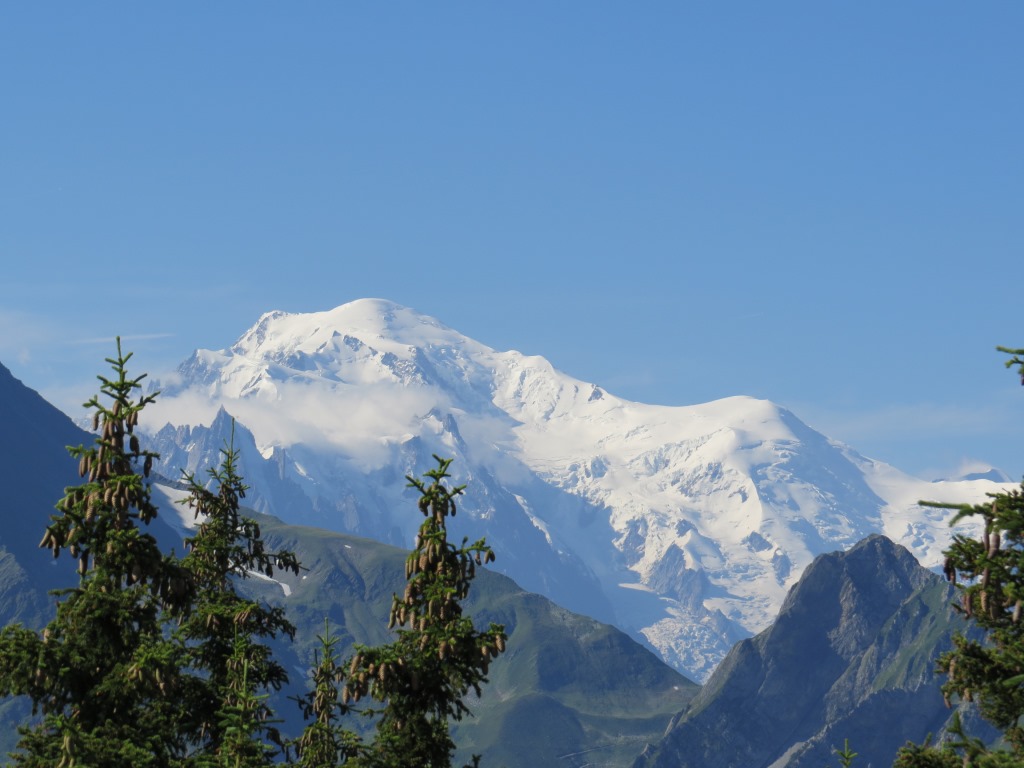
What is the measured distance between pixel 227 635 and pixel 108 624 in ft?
33.0

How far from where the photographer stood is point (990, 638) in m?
36.0

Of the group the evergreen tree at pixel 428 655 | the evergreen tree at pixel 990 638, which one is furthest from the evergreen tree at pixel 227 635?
the evergreen tree at pixel 990 638

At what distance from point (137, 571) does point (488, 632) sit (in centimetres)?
805

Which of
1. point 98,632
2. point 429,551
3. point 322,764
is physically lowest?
point 322,764

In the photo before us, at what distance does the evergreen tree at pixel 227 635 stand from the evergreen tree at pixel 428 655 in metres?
2.63

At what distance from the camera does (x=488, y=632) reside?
118 feet

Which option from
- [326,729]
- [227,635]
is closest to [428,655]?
[326,729]

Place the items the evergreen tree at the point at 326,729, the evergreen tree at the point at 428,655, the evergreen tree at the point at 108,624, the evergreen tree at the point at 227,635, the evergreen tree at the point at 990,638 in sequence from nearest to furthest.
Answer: the evergreen tree at the point at 990,638 < the evergreen tree at the point at 108,624 < the evergreen tree at the point at 227,635 < the evergreen tree at the point at 428,655 < the evergreen tree at the point at 326,729

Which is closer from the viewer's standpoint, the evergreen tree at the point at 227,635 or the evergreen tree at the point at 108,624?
the evergreen tree at the point at 108,624

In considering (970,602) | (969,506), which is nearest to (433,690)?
(970,602)

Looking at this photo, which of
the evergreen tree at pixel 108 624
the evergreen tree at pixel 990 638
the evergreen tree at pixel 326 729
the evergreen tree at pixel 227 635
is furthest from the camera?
the evergreen tree at pixel 326 729

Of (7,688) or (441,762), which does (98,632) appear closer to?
(7,688)

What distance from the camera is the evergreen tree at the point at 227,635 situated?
36.0m

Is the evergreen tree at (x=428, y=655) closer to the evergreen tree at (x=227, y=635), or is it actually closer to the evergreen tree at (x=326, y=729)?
the evergreen tree at (x=227, y=635)
